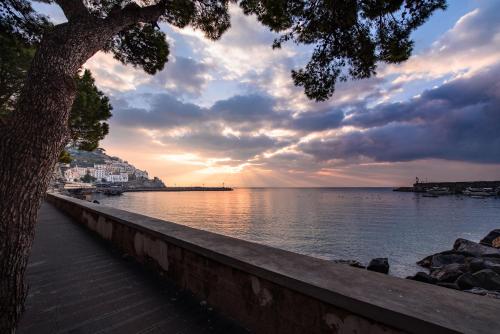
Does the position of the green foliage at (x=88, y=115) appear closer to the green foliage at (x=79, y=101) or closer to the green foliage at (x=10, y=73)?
the green foliage at (x=79, y=101)

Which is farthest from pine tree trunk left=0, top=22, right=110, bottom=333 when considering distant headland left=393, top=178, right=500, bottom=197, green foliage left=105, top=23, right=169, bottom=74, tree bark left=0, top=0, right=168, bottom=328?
distant headland left=393, top=178, right=500, bottom=197

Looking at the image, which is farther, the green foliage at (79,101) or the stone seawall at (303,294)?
the green foliage at (79,101)

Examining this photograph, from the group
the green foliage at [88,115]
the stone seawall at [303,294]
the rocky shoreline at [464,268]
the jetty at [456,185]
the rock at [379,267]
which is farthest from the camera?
the jetty at [456,185]

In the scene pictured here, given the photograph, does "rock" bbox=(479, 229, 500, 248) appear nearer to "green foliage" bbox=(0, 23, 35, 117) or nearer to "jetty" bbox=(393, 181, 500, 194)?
"green foliage" bbox=(0, 23, 35, 117)

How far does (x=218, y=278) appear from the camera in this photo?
279cm

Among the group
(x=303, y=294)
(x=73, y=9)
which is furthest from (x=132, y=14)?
(x=303, y=294)

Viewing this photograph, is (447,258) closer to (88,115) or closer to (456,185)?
(88,115)

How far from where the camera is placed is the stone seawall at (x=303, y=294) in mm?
1511

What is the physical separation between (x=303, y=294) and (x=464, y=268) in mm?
12583

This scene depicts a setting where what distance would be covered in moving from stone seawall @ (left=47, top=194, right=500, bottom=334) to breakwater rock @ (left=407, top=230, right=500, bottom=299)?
7.41 m

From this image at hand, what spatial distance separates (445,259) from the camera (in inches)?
528

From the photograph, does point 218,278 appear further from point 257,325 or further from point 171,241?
point 171,241

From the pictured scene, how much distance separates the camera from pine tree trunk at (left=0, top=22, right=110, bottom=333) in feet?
6.75

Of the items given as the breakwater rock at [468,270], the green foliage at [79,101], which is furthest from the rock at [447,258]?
the green foliage at [79,101]
